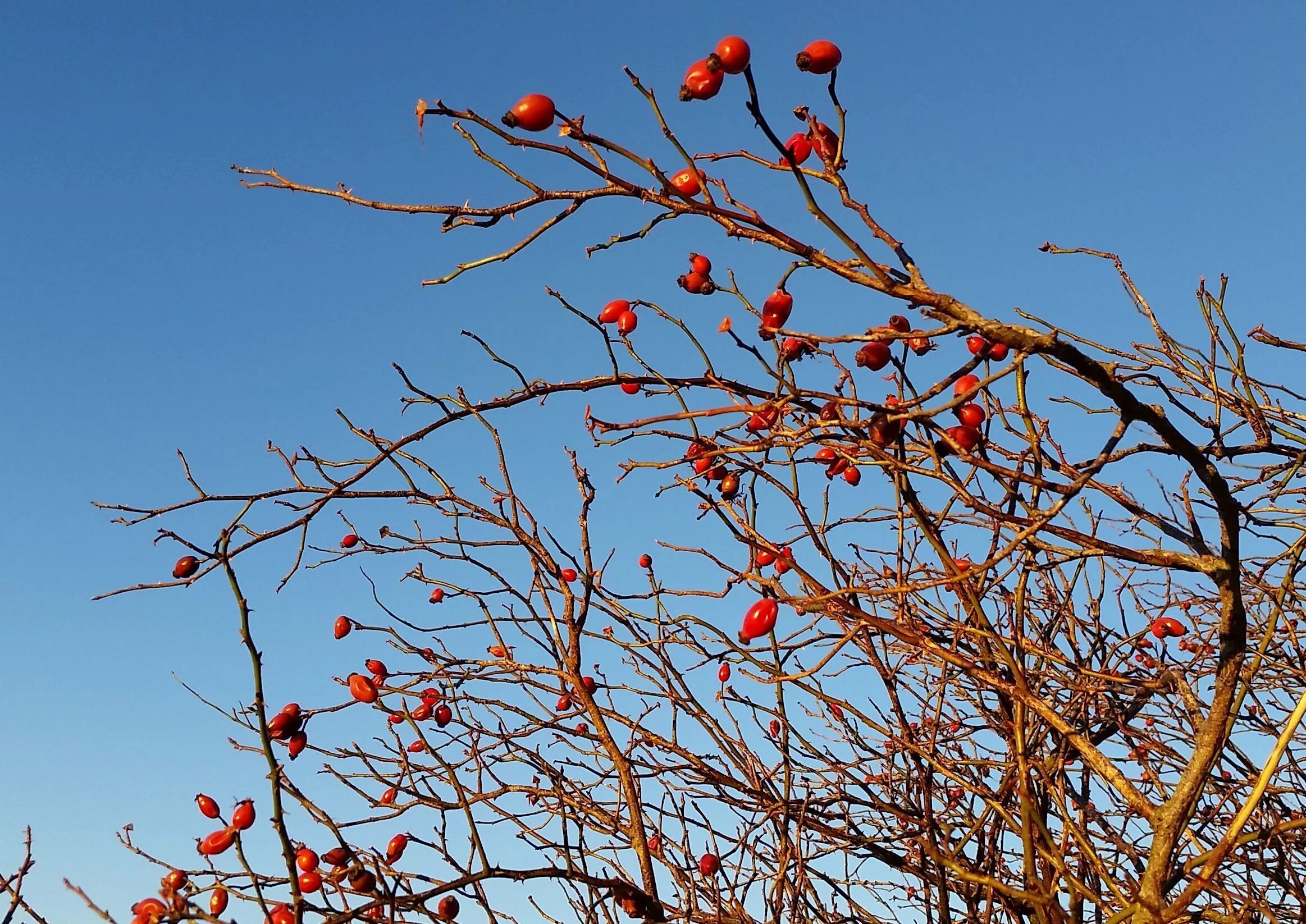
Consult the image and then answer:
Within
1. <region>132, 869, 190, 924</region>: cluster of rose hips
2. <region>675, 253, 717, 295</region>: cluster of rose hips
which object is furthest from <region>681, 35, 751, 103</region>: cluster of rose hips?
<region>132, 869, 190, 924</region>: cluster of rose hips

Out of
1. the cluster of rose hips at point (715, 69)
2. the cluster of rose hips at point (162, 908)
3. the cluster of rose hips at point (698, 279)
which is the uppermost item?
the cluster of rose hips at point (698, 279)

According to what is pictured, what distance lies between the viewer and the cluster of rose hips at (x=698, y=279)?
2.40 metres

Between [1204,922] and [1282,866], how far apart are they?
1.00 m

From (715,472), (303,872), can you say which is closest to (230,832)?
(303,872)

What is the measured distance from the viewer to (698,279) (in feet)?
7.92

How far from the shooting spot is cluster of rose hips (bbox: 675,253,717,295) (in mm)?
2398

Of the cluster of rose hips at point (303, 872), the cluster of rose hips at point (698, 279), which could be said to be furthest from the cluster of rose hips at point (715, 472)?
the cluster of rose hips at point (303, 872)

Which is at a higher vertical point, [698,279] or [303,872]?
[698,279]

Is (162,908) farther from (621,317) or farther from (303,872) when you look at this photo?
(621,317)

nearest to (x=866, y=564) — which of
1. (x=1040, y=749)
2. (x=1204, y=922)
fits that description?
(x=1040, y=749)

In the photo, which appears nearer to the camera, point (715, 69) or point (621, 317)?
point (715, 69)

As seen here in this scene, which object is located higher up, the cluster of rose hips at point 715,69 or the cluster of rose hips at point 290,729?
the cluster of rose hips at point 715,69

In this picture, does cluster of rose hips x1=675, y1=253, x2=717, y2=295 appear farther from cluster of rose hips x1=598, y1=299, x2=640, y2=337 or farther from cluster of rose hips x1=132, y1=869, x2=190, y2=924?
cluster of rose hips x1=132, y1=869, x2=190, y2=924

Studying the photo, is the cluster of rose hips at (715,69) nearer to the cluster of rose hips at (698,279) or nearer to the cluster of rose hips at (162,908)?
the cluster of rose hips at (698,279)
